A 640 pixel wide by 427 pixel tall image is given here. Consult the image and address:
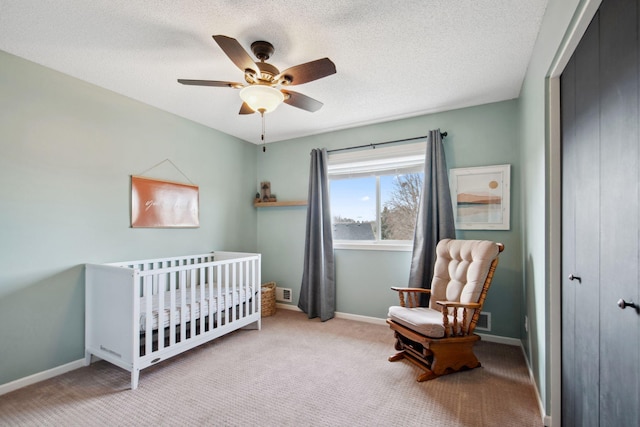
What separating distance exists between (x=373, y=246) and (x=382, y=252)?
0.40 feet

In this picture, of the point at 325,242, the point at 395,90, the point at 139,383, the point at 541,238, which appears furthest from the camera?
the point at 325,242

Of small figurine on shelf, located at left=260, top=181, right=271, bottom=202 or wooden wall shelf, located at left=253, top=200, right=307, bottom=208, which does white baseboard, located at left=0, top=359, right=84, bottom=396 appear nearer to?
wooden wall shelf, located at left=253, top=200, right=307, bottom=208

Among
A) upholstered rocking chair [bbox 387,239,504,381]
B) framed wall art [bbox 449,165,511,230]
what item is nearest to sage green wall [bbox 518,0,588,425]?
upholstered rocking chair [bbox 387,239,504,381]

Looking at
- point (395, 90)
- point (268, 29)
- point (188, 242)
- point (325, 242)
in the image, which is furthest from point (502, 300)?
point (188, 242)

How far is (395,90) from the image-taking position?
105 inches

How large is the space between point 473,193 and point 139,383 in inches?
129

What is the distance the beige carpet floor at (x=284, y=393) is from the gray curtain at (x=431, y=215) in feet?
2.70

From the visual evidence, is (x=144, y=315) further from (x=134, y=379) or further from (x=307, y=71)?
(x=307, y=71)

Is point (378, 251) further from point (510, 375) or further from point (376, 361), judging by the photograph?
point (510, 375)

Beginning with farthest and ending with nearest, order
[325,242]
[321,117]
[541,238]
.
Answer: [325,242] < [321,117] < [541,238]

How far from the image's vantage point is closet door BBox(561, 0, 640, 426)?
93 centimetres

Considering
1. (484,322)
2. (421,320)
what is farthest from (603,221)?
(484,322)

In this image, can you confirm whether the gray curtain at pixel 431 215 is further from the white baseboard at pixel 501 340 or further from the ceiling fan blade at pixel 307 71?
the ceiling fan blade at pixel 307 71

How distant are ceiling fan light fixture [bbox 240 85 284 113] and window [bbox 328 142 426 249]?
1.77 m
